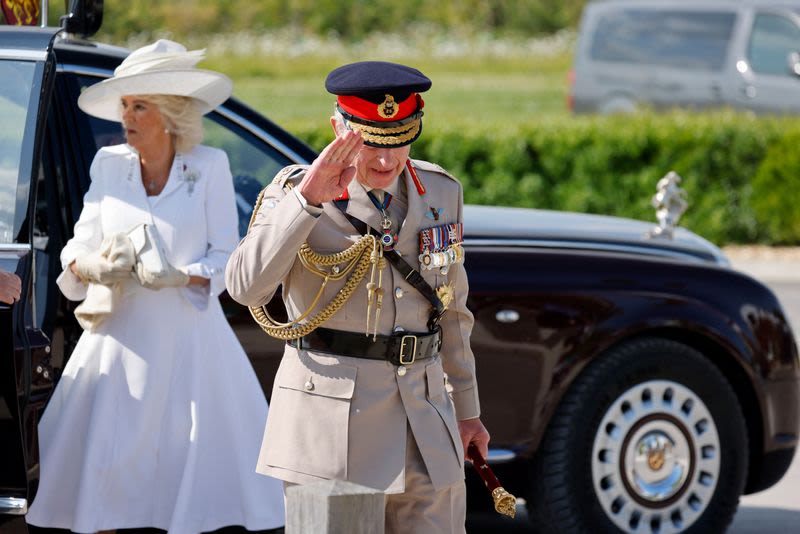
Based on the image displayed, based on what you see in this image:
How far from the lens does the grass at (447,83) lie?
2728 cm

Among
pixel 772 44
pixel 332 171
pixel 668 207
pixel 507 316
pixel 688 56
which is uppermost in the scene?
pixel 332 171

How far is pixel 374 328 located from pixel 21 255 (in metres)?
1.22

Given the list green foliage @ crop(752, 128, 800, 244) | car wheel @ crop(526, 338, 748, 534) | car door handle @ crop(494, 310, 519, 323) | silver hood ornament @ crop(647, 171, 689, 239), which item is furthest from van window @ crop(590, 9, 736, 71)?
car door handle @ crop(494, 310, 519, 323)

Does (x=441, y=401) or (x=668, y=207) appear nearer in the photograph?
(x=441, y=401)

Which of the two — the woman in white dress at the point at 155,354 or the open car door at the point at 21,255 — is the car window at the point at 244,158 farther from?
the open car door at the point at 21,255

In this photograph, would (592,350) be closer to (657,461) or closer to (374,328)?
(657,461)

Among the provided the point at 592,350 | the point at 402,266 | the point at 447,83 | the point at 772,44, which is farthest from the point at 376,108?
the point at 447,83

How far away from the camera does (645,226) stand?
605cm

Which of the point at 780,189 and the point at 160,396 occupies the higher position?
the point at 160,396

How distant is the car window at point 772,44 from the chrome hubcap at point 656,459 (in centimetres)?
1073

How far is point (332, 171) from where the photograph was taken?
3109 mm

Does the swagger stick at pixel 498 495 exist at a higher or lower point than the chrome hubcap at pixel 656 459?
higher

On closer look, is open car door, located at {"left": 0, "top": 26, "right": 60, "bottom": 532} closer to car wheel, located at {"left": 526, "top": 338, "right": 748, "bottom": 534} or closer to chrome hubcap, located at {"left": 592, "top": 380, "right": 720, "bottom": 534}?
car wheel, located at {"left": 526, "top": 338, "right": 748, "bottom": 534}

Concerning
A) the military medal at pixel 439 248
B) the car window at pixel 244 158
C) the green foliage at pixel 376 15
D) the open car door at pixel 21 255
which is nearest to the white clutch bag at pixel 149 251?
the open car door at pixel 21 255
